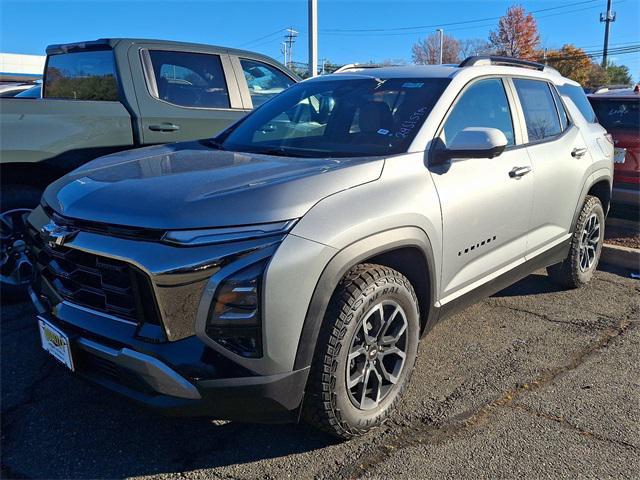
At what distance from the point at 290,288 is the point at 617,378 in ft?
7.86

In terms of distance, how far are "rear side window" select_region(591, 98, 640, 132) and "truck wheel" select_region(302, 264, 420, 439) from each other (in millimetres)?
4844

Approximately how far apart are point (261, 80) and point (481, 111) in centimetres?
314

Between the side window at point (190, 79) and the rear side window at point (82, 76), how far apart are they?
407mm

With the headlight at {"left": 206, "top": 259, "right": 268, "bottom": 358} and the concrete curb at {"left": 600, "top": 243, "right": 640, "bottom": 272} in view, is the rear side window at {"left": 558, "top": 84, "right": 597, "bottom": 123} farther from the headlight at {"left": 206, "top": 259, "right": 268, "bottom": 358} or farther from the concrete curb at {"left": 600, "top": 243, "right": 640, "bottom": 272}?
the headlight at {"left": 206, "top": 259, "right": 268, "bottom": 358}

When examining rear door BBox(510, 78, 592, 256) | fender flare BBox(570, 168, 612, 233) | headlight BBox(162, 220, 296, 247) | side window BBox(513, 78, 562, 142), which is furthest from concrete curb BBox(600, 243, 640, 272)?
headlight BBox(162, 220, 296, 247)

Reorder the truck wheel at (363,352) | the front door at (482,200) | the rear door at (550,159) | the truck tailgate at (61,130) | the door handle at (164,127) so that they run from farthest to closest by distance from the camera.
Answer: the door handle at (164,127) → the truck tailgate at (61,130) → the rear door at (550,159) → the front door at (482,200) → the truck wheel at (363,352)

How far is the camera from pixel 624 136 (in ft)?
20.6

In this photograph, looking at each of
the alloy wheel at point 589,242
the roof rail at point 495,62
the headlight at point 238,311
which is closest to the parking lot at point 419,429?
the headlight at point 238,311

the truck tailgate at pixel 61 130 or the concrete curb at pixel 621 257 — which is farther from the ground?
the truck tailgate at pixel 61 130

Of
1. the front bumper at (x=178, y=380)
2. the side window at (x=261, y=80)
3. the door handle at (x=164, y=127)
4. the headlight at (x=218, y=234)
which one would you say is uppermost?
the side window at (x=261, y=80)

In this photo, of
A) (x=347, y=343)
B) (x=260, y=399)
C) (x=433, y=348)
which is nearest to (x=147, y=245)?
(x=260, y=399)

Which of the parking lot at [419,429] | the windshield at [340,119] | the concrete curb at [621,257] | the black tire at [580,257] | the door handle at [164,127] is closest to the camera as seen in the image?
the parking lot at [419,429]

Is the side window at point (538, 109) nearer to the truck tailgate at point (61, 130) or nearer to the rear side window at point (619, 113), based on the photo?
the rear side window at point (619, 113)

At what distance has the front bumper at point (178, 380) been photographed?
7.33 feet
